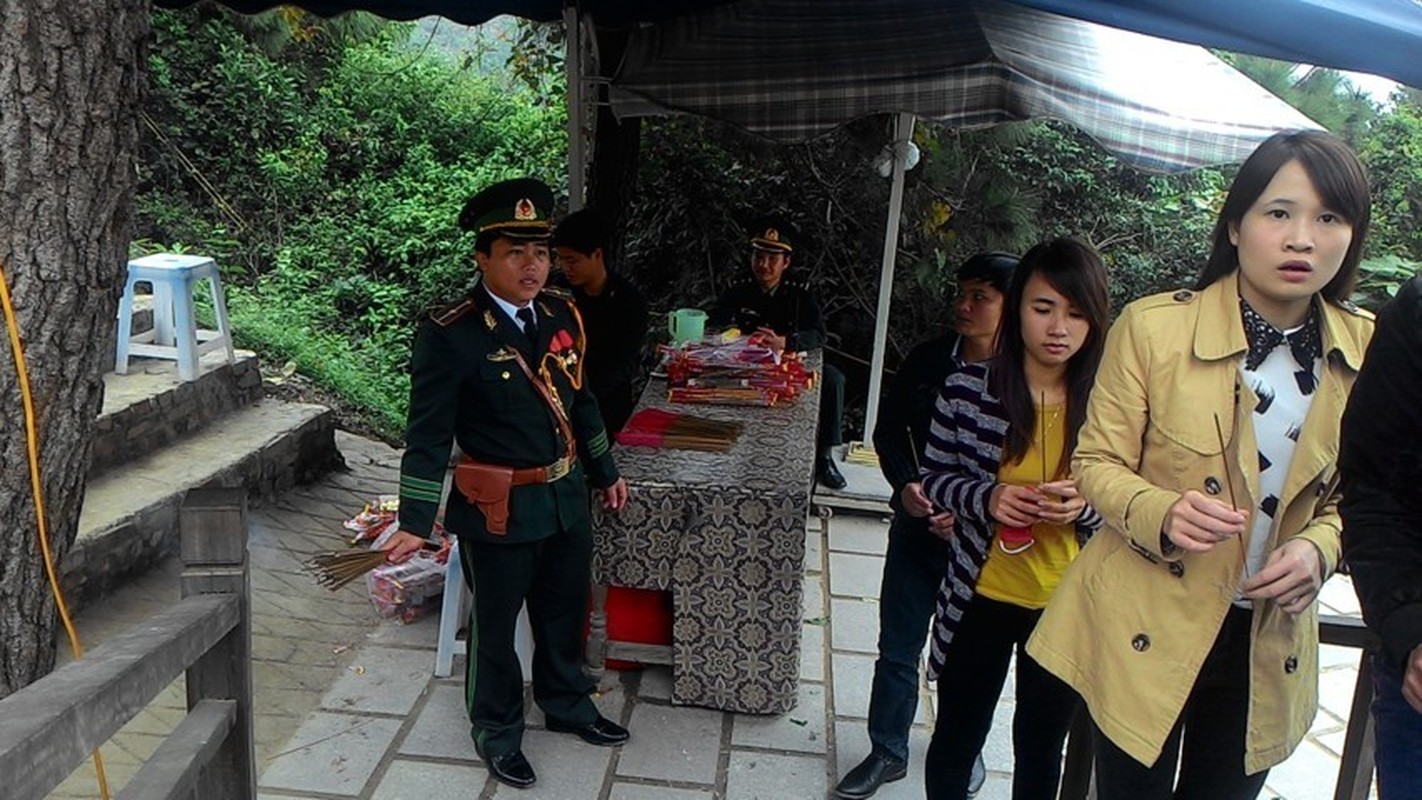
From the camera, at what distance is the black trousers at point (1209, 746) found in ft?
5.78

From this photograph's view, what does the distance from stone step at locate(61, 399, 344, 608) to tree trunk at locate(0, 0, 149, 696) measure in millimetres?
1487

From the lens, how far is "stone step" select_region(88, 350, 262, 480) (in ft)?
14.6

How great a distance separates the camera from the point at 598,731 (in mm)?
3141

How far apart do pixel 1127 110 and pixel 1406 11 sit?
1.99m

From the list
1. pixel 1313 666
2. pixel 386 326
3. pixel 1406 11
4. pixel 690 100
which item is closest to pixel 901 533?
pixel 1313 666

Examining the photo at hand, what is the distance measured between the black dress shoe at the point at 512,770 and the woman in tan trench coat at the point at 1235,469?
1.70m

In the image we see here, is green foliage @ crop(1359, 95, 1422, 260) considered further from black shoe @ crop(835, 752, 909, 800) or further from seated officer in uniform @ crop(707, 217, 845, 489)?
black shoe @ crop(835, 752, 909, 800)

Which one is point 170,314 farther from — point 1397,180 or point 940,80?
point 1397,180

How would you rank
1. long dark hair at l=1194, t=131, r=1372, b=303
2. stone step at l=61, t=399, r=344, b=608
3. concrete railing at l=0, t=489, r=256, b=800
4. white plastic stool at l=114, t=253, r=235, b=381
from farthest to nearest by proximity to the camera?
white plastic stool at l=114, t=253, r=235, b=381 → stone step at l=61, t=399, r=344, b=608 → long dark hair at l=1194, t=131, r=1372, b=303 → concrete railing at l=0, t=489, r=256, b=800

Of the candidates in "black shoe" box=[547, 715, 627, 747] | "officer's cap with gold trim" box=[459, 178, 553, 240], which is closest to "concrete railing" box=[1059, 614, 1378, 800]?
"black shoe" box=[547, 715, 627, 747]

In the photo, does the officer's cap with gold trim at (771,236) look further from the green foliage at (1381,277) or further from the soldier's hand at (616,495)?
the green foliage at (1381,277)

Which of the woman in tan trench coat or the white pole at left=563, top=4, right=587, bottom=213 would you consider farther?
the white pole at left=563, top=4, right=587, bottom=213

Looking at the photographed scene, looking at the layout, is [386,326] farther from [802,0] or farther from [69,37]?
[69,37]

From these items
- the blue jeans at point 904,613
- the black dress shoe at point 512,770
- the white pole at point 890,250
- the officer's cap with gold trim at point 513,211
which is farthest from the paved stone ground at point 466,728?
the white pole at point 890,250
